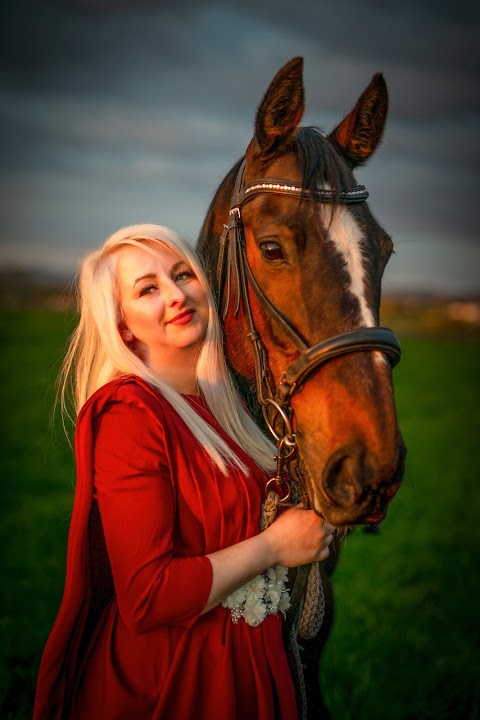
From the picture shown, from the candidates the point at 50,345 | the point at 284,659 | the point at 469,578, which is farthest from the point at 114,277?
the point at 50,345

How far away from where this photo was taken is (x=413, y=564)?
24.5ft

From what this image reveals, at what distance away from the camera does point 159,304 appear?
239 centimetres

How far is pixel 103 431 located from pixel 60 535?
5603mm

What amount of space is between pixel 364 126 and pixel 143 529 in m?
1.83

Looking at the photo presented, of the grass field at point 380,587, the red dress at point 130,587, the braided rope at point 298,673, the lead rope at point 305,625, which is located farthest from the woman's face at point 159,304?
the braided rope at point 298,673

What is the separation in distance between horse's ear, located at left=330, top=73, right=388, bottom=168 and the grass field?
1.71 meters

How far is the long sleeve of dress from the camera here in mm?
1944

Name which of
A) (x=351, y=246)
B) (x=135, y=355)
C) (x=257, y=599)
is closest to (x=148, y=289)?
(x=135, y=355)

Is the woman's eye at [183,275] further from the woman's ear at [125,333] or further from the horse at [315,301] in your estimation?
the woman's ear at [125,333]

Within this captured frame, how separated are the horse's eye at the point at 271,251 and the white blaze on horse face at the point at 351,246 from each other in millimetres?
194

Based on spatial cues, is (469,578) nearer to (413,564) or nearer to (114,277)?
(413,564)

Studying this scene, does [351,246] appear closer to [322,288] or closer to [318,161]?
[322,288]

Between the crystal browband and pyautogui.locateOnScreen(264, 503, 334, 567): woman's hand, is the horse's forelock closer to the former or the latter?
the crystal browband

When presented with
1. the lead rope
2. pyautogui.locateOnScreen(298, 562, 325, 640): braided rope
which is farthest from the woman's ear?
pyautogui.locateOnScreen(298, 562, 325, 640): braided rope
